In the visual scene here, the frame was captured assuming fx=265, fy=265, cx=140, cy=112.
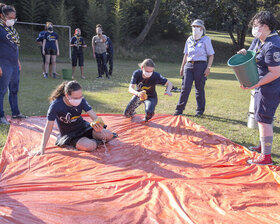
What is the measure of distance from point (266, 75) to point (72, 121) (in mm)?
2557

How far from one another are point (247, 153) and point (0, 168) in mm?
3187

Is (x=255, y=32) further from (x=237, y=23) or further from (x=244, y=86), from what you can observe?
(x=237, y=23)

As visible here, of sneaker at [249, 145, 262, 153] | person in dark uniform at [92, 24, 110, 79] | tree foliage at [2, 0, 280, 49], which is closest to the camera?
sneaker at [249, 145, 262, 153]

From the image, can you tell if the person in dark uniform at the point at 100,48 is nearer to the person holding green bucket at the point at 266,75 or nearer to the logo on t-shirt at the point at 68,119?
the logo on t-shirt at the point at 68,119

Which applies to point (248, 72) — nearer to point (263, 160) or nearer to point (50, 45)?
point (263, 160)

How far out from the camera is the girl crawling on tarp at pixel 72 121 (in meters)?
3.34

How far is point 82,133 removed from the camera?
379 cm

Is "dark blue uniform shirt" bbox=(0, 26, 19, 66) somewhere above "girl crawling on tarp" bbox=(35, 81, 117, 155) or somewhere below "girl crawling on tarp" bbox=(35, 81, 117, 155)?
above

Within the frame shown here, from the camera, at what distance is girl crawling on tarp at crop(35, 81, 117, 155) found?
3.34 meters

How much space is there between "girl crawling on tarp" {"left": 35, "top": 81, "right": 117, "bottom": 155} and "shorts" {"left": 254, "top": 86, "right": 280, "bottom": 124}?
6.64 ft

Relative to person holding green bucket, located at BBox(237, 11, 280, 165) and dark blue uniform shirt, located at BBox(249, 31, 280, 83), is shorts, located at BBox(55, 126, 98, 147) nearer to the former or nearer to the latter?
person holding green bucket, located at BBox(237, 11, 280, 165)

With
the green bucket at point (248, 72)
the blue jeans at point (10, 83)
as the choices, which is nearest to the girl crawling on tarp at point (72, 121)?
the blue jeans at point (10, 83)

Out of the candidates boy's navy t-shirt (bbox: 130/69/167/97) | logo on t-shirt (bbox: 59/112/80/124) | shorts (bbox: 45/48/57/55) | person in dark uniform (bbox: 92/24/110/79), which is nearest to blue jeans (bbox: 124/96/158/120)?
boy's navy t-shirt (bbox: 130/69/167/97)

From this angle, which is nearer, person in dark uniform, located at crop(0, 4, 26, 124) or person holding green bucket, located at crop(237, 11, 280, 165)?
person holding green bucket, located at crop(237, 11, 280, 165)
